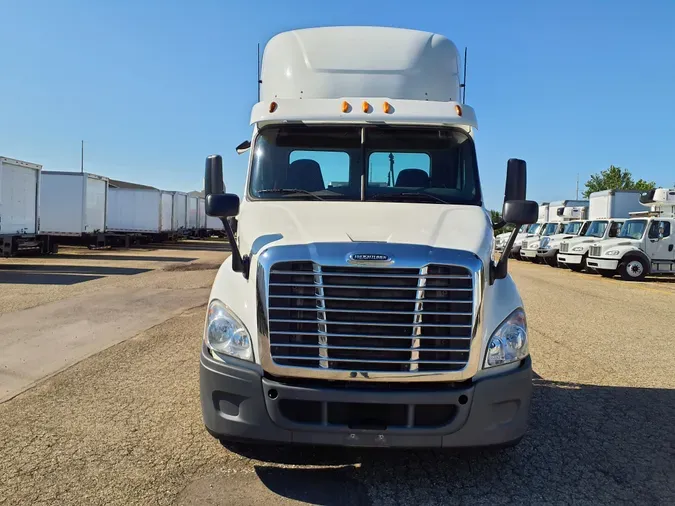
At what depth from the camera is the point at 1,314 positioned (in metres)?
9.61

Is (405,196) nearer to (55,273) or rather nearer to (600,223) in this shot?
(55,273)

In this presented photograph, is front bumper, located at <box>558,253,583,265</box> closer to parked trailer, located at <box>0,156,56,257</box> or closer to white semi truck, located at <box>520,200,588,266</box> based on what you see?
white semi truck, located at <box>520,200,588,266</box>

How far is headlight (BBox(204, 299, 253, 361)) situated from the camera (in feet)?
11.5

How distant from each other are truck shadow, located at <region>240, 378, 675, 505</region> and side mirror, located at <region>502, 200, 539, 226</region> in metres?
1.57

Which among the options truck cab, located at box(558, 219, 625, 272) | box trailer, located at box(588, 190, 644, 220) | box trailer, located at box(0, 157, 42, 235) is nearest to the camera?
box trailer, located at box(0, 157, 42, 235)

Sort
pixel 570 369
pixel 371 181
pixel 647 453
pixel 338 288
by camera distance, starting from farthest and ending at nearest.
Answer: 1. pixel 570 369
2. pixel 371 181
3. pixel 647 453
4. pixel 338 288

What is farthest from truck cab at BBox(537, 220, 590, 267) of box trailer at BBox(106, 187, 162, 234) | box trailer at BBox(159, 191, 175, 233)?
box trailer at BBox(159, 191, 175, 233)

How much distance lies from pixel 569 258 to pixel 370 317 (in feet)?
70.4

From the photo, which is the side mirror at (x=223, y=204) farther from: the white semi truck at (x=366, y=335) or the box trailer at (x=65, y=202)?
the box trailer at (x=65, y=202)

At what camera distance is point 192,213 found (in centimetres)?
4272

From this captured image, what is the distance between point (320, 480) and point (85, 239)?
27049 mm

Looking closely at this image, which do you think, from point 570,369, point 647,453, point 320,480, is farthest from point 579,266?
point 320,480

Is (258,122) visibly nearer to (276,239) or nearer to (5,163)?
(276,239)

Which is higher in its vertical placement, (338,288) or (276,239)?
(276,239)
